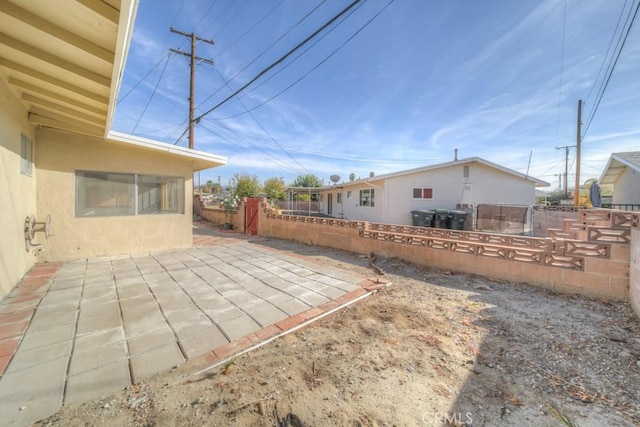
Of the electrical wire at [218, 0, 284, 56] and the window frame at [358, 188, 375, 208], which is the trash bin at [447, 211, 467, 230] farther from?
the electrical wire at [218, 0, 284, 56]

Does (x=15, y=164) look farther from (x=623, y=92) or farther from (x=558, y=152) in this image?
(x=558, y=152)

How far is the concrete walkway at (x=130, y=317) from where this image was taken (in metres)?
1.81

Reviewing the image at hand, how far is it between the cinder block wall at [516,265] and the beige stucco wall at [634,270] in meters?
0.05

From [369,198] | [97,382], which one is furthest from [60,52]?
[369,198]

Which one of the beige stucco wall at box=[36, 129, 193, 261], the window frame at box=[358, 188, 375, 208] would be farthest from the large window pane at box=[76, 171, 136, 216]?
the window frame at box=[358, 188, 375, 208]

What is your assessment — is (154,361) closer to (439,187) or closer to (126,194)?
(126,194)

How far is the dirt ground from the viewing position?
156 cm

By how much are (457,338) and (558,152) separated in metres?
33.3

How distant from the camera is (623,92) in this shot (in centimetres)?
752

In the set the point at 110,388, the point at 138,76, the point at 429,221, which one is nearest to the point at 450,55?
the point at 429,221

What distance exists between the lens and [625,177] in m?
9.53

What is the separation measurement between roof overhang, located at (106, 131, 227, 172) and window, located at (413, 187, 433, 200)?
965 centimetres

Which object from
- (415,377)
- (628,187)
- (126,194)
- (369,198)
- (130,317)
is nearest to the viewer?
(415,377)

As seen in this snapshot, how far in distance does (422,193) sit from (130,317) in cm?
1271
